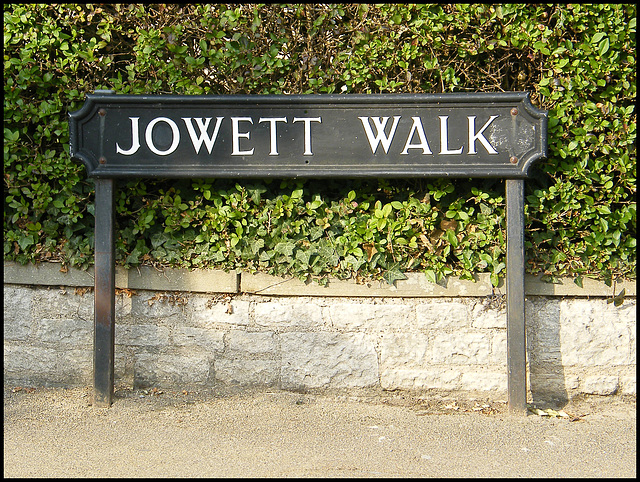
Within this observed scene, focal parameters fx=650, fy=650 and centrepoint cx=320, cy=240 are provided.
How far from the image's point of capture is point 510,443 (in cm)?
346

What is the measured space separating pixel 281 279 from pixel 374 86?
1.33 m

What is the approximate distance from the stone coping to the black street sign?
26.3 inches

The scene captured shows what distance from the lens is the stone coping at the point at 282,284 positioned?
4.02 metres

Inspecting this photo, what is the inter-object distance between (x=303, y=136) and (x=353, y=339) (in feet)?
4.25

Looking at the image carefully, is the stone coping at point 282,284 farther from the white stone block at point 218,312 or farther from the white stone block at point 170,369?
the white stone block at point 170,369

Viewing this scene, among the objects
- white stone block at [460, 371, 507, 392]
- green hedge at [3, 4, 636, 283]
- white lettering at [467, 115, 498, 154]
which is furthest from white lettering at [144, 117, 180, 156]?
white stone block at [460, 371, 507, 392]

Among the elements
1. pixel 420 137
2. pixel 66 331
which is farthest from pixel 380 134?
pixel 66 331

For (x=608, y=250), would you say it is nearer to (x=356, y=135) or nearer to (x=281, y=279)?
(x=356, y=135)

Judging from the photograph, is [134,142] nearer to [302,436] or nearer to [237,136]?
[237,136]

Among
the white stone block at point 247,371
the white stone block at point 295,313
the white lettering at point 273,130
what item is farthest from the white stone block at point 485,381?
the white lettering at point 273,130

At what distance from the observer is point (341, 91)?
13.3ft

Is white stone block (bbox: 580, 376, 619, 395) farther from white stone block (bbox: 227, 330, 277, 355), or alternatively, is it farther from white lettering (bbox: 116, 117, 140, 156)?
white lettering (bbox: 116, 117, 140, 156)

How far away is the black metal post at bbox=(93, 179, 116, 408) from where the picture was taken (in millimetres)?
3857

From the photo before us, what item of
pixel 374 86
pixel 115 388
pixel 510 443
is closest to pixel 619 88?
pixel 374 86
